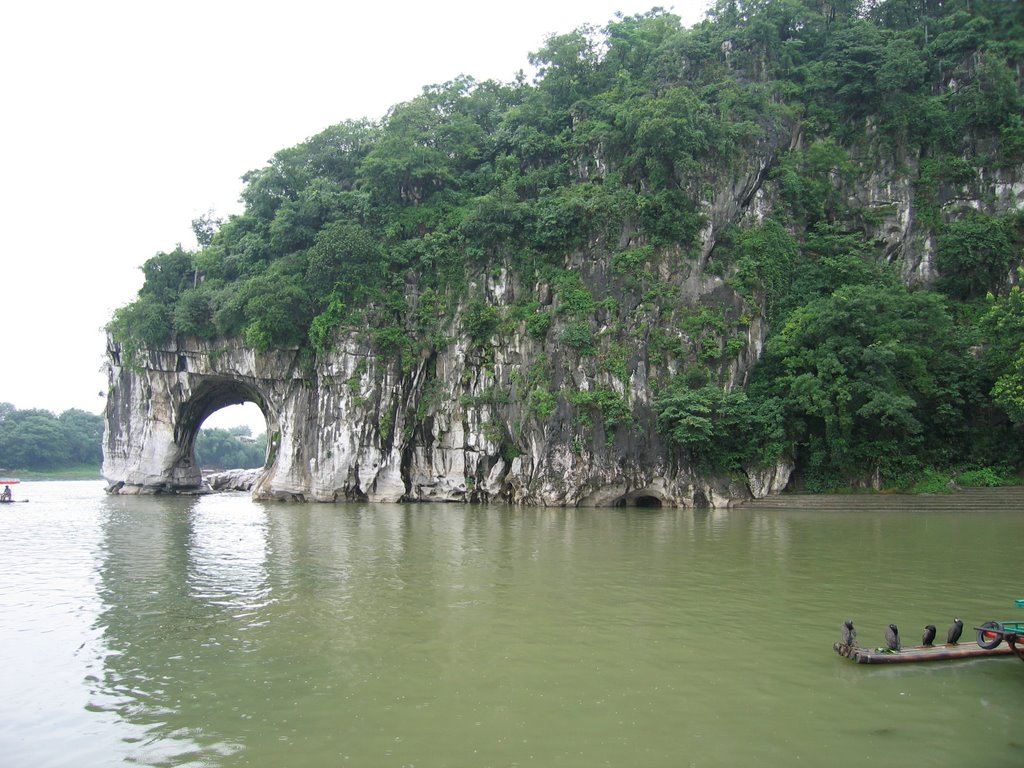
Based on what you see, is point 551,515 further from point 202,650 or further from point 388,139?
point 388,139

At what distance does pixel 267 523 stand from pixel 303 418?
9.73 m

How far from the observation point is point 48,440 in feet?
182

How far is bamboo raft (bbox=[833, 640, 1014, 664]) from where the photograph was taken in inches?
216

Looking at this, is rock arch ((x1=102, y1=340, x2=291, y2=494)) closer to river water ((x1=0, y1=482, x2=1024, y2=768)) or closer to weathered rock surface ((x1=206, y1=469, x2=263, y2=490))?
weathered rock surface ((x1=206, y1=469, x2=263, y2=490))

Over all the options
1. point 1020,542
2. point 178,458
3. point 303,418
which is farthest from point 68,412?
point 1020,542

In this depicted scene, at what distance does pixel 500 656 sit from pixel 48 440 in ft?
206

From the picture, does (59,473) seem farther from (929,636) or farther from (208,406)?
(929,636)

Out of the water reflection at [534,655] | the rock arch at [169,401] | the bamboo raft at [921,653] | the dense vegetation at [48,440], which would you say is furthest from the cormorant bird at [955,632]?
the dense vegetation at [48,440]

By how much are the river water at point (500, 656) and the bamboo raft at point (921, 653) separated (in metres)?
0.08

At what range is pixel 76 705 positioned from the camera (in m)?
5.04

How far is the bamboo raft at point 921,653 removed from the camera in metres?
5.50

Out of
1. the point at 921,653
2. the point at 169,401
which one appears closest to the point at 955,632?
the point at 921,653

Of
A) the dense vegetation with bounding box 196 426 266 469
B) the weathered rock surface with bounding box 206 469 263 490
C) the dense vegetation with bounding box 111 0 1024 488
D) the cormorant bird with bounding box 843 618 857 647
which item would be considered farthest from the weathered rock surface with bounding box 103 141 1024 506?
the dense vegetation with bounding box 196 426 266 469

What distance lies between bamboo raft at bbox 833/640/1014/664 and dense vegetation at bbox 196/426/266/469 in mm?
70043
